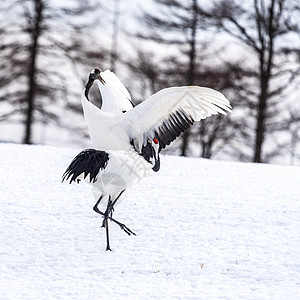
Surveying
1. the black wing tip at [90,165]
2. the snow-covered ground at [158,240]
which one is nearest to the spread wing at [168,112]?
the black wing tip at [90,165]

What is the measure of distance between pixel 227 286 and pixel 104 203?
2273 millimetres

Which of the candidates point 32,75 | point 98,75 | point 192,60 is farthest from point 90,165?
point 32,75

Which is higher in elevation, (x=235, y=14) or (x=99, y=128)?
(x=235, y=14)

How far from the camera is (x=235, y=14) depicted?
59.9ft

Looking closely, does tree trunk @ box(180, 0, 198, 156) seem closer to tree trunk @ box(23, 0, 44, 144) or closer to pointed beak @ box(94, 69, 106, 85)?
tree trunk @ box(23, 0, 44, 144)

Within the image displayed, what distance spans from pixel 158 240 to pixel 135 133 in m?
1.40

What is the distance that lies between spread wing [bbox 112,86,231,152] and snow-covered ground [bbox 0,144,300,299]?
1334mm

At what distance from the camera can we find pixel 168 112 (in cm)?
591

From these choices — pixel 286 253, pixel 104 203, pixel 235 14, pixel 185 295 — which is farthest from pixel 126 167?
pixel 235 14

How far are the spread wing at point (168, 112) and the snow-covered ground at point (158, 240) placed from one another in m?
1.33

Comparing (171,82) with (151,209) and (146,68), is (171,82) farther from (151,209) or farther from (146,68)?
(151,209)

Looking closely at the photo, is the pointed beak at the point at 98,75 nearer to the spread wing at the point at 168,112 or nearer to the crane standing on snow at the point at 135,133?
the crane standing on snow at the point at 135,133

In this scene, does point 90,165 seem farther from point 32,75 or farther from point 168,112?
point 32,75

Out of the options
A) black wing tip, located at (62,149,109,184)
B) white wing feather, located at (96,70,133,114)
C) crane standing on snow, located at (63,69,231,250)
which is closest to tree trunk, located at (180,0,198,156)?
white wing feather, located at (96,70,133,114)
